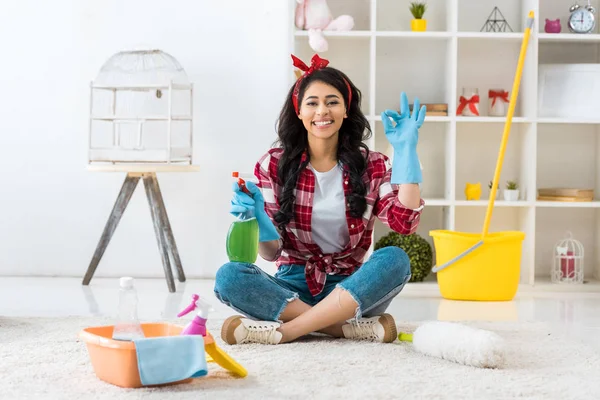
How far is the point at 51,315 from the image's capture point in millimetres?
2674

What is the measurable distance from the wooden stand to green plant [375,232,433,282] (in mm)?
845

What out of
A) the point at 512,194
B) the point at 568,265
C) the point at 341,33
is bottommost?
the point at 568,265

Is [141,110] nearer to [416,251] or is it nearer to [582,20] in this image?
[416,251]

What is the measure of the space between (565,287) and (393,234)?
0.71m

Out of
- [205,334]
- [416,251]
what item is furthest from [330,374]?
[416,251]

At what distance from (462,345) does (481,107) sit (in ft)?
6.63

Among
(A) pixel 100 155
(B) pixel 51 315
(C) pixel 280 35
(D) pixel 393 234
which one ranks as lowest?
(B) pixel 51 315

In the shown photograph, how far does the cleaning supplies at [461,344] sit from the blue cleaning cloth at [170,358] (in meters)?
0.57

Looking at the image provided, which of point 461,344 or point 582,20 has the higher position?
point 582,20

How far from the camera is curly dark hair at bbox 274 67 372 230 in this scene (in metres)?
2.27

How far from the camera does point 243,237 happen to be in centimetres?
213

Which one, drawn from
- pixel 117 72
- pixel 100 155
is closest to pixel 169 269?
pixel 100 155

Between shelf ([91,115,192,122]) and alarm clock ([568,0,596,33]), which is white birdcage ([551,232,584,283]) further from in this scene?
shelf ([91,115,192,122])

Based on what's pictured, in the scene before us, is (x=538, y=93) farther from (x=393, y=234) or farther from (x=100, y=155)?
(x=100, y=155)
